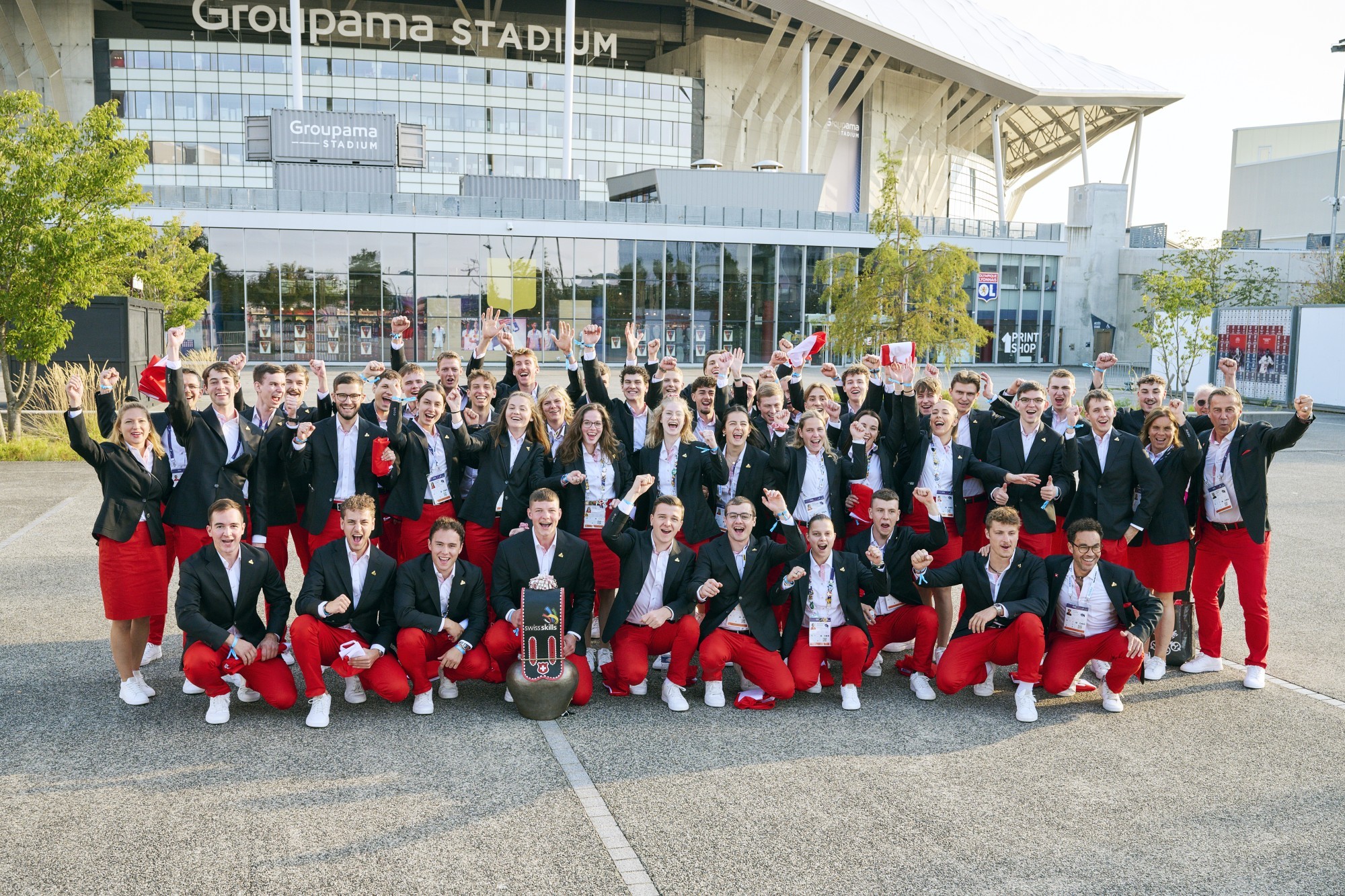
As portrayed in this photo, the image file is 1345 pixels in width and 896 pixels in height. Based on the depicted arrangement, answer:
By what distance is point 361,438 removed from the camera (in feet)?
22.9

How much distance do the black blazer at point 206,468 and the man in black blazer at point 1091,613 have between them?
17.3ft

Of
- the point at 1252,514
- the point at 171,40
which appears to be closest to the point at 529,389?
the point at 1252,514

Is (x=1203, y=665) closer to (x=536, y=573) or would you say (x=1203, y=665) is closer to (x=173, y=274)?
(x=536, y=573)

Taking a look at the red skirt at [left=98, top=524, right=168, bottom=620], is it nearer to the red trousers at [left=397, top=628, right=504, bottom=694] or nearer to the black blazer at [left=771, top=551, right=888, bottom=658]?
the red trousers at [left=397, top=628, right=504, bottom=694]

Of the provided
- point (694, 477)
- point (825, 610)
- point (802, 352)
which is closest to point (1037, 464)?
point (825, 610)

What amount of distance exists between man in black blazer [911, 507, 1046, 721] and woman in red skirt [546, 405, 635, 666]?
211 cm

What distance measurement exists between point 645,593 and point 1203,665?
385cm

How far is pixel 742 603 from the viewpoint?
638 centimetres

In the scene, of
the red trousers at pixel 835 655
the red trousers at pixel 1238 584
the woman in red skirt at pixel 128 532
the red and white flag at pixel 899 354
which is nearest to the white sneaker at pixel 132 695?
the woman in red skirt at pixel 128 532

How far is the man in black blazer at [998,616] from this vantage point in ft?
20.1

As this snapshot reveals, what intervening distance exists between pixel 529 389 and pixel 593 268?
30.5m

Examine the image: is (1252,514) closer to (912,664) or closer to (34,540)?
(912,664)

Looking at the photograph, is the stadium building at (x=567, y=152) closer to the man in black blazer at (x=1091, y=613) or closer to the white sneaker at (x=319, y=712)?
the man in black blazer at (x=1091, y=613)

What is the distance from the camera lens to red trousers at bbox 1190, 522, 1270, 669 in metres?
6.65
